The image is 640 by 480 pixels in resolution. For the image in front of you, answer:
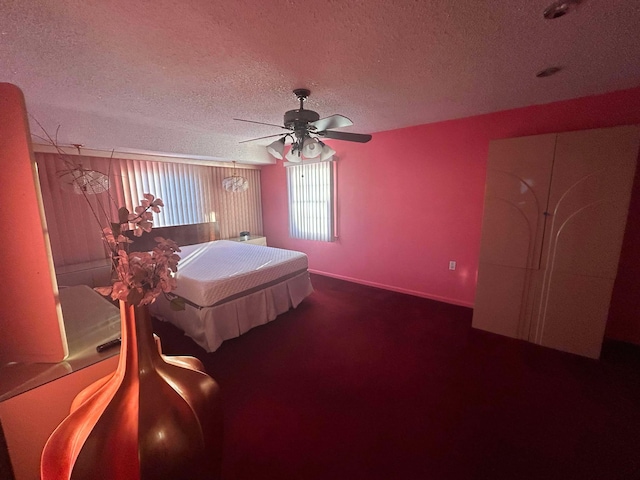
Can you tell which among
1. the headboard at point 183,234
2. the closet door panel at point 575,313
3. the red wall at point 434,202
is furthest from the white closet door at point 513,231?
the headboard at point 183,234

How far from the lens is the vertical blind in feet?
10.4

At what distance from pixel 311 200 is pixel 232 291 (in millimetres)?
2414

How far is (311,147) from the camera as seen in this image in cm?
210

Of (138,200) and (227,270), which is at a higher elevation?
(138,200)

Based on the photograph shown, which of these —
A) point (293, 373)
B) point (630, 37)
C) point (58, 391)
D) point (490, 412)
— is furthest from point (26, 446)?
point (630, 37)

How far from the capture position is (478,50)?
1632 millimetres

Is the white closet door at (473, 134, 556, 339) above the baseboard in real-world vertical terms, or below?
above

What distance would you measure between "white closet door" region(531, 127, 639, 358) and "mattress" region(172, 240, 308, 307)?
264 cm

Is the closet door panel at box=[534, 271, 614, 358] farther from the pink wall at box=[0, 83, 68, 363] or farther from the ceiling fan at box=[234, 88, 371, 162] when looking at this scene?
the pink wall at box=[0, 83, 68, 363]

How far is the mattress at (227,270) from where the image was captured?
247 cm

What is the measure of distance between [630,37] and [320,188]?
3.41 metres

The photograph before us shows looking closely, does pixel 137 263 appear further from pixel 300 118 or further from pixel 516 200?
pixel 516 200

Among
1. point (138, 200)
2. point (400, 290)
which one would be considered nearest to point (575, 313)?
Answer: point (400, 290)

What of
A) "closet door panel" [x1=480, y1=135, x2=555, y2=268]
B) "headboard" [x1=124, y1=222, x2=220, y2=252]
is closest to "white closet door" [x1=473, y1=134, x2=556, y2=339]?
"closet door panel" [x1=480, y1=135, x2=555, y2=268]
